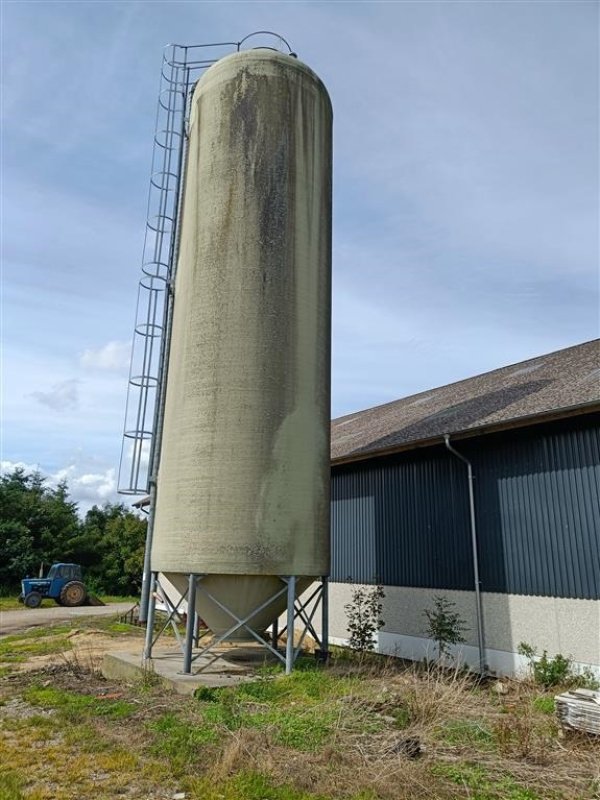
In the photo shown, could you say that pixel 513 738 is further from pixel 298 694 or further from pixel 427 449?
pixel 427 449

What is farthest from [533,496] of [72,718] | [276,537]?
[72,718]

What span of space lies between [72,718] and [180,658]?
3.10 m

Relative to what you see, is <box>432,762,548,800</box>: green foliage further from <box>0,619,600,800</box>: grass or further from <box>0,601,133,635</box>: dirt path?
<box>0,601,133,635</box>: dirt path

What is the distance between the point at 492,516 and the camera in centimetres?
1147

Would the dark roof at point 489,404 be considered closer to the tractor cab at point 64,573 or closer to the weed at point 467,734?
the weed at point 467,734

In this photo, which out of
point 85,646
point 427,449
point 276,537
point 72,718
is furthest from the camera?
point 85,646

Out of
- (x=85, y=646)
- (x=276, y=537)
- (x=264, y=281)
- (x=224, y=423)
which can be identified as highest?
(x=264, y=281)

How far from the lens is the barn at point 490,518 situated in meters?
10.1

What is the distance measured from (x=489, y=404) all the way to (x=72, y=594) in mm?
22176

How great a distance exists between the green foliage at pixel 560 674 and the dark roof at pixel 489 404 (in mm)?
4042

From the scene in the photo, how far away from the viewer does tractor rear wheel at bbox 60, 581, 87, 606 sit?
88.4ft

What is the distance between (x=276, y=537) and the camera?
30.3 feet

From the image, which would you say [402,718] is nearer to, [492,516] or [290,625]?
[290,625]

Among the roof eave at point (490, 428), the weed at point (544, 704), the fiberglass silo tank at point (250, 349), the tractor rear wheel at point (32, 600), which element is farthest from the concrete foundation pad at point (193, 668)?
the tractor rear wheel at point (32, 600)
